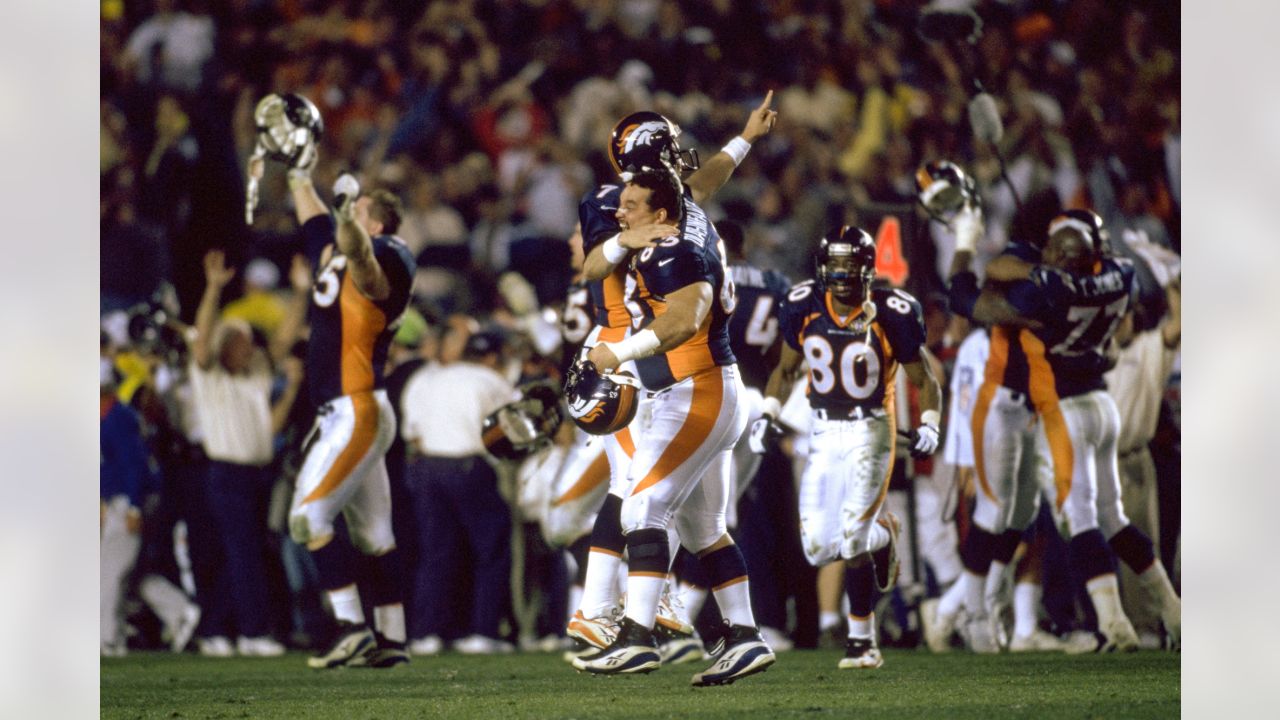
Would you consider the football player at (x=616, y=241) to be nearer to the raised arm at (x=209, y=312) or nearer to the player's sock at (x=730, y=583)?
the player's sock at (x=730, y=583)

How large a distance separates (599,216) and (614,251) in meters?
0.30

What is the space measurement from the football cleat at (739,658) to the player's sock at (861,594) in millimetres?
1104

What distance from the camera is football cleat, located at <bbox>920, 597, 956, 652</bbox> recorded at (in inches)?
285

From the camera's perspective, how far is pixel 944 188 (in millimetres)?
6898

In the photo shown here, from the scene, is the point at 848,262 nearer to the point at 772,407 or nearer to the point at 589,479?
the point at 772,407

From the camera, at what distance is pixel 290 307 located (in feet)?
27.9

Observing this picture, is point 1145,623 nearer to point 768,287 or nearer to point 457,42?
point 768,287

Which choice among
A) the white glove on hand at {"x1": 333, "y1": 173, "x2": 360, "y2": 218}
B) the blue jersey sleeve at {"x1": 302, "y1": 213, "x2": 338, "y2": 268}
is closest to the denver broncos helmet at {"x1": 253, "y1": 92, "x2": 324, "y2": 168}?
the blue jersey sleeve at {"x1": 302, "y1": 213, "x2": 338, "y2": 268}

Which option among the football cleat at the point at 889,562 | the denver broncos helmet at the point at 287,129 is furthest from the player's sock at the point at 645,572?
the denver broncos helmet at the point at 287,129

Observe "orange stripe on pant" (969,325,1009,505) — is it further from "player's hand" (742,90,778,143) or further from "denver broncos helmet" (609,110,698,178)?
"denver broncos helmet" (609,110,698,178)

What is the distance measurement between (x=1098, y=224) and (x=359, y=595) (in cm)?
300

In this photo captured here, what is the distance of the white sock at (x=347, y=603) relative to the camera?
6379 mm

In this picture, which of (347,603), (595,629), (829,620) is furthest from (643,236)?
(829,620)
